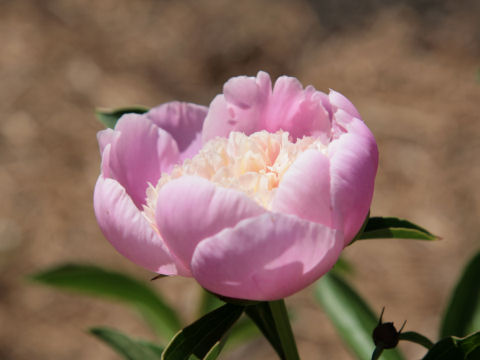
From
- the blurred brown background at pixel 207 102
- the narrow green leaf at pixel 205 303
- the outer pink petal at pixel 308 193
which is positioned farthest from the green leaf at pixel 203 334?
the blurred brown background at pixel 207 102

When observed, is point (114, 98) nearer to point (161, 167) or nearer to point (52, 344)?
point (52, 344)

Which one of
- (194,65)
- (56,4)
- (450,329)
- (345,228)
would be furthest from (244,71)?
(345,228)

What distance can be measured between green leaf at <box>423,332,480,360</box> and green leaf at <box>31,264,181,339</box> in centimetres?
70

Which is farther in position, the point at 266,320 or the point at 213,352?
the point at 266,320

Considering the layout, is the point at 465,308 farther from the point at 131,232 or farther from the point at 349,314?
the point at 131,232

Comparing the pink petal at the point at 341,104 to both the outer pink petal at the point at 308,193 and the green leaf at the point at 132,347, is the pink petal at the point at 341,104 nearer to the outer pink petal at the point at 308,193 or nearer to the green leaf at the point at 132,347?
the outer pink petal at the point at 308,193

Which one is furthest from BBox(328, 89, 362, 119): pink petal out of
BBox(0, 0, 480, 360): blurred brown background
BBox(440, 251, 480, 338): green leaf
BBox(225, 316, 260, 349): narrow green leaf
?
BBox(0, 0, 480, 360): blurred brown background

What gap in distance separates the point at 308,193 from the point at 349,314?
0.50 metres

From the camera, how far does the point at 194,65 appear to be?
3.09m

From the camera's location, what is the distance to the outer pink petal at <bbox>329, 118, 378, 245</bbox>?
51 cm

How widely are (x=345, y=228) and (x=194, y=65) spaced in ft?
8.65

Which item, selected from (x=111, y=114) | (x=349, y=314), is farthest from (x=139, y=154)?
(x=349, y=314)

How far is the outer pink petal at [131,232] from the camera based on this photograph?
20.9 inches

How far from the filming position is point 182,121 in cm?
71
